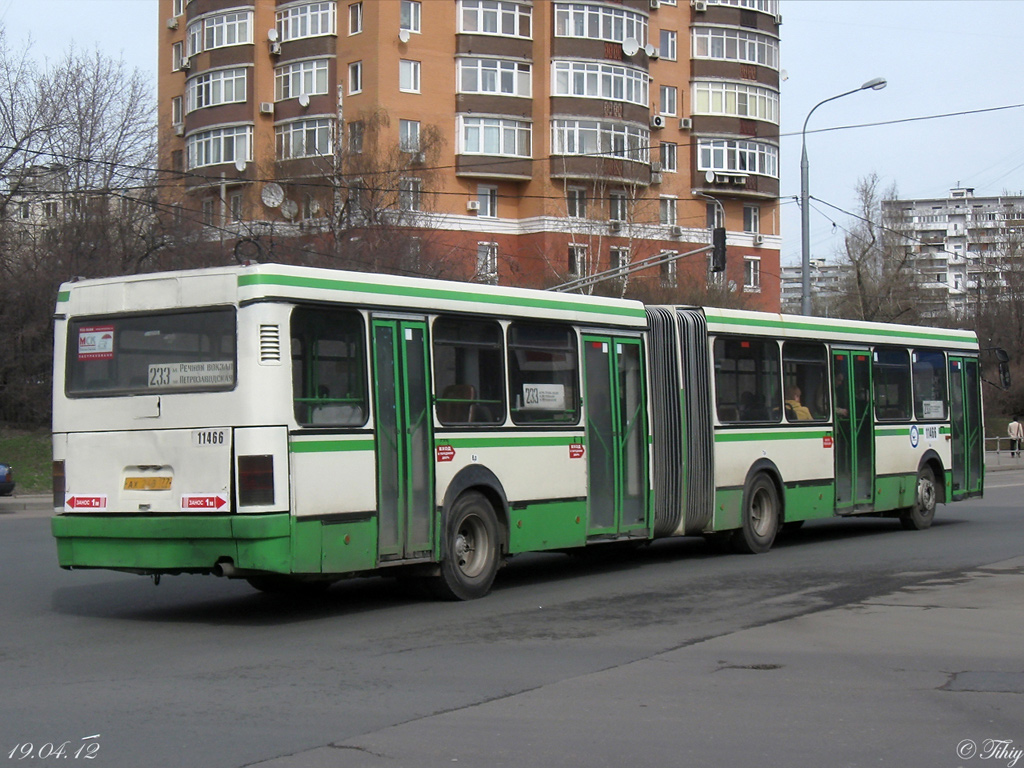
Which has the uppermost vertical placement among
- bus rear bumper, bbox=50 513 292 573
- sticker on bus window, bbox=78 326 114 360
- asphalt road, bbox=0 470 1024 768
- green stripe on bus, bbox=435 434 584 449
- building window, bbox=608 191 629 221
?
building window, bbox=608 191 629 221

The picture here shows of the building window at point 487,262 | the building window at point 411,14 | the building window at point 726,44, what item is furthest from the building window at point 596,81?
the building window at point 487,262

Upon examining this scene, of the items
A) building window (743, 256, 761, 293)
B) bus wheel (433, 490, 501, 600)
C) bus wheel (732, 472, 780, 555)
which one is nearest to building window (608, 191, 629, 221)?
building window (743, 256, 761, 293)

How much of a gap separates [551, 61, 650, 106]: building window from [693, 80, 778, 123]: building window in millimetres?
6047

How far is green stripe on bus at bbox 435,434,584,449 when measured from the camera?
481 inches

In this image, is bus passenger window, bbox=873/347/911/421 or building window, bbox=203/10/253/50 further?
building window, bbox=203/10/253/50

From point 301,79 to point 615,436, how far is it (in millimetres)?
49368

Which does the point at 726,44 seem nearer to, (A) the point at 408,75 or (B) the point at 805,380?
(A) the point at 408,75

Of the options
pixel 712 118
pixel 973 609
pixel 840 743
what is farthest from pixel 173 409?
pixel 712 118

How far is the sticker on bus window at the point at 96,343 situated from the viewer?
11250 mm

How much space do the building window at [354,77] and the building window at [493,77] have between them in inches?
172

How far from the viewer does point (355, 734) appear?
6.99 meters

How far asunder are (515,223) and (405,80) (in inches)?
319

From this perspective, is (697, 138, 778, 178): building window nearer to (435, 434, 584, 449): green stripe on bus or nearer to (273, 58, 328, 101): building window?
(273, 58, 328, 101): building window
